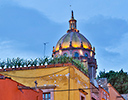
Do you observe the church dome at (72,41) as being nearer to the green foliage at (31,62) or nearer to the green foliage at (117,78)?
the green foliage at (117,78)

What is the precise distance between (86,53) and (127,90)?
930 inches

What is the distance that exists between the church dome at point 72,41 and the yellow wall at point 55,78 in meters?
48.3

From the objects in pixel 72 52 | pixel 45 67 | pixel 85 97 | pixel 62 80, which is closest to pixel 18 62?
pixel 45 67

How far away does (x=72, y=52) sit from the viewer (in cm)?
6662

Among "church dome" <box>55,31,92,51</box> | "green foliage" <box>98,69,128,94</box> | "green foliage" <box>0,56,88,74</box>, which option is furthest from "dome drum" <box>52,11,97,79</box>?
"green foliage" <box>0,56,88,74</box>

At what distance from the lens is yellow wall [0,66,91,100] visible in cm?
1711

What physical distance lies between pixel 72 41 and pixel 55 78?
1949 inches

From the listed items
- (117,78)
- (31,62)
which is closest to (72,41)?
(117,78)

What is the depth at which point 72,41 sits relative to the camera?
6681 cm

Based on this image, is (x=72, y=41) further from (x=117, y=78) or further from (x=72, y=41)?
(x=117, y=78)

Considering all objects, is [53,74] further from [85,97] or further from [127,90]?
[127,90]

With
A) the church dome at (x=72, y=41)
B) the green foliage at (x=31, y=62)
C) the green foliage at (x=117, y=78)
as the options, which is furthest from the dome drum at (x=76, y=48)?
the green foliage at (x=31, y=62)

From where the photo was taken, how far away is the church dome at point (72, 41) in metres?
66.6

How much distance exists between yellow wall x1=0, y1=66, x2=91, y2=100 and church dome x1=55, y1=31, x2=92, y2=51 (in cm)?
4830
